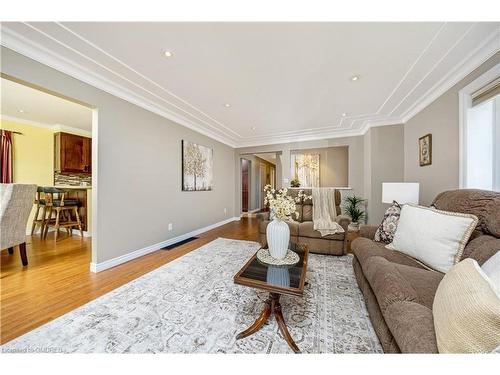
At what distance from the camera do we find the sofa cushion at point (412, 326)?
2.31 ft

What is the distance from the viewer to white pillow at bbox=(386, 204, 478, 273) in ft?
4.10

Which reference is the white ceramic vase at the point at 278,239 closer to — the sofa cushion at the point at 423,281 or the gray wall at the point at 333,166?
the sofa cushion at the point at 423,281

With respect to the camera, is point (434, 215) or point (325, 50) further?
point (325, 50)

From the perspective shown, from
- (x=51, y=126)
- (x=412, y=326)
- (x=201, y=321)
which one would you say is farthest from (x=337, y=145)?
(x=51, y=126)

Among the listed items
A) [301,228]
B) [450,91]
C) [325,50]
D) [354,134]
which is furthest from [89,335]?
[354,134]

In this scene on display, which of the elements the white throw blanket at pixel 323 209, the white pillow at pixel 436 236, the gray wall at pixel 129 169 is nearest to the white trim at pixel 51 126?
the gray wall at pixel 129 169

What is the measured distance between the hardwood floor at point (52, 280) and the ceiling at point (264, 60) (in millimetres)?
2274

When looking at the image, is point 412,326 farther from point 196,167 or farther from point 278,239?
point 196,167

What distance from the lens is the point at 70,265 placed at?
2389 mm

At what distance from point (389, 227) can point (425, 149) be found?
1772 millimetres

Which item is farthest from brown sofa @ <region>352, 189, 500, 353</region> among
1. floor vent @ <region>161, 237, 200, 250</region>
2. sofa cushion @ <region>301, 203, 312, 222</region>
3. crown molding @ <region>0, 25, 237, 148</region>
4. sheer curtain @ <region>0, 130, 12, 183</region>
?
sheer curtain @ <region>0, 130, 12, 183</region>

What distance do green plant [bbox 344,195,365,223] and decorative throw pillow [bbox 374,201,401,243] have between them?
236cm

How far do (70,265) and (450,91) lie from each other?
5269 millimetres
